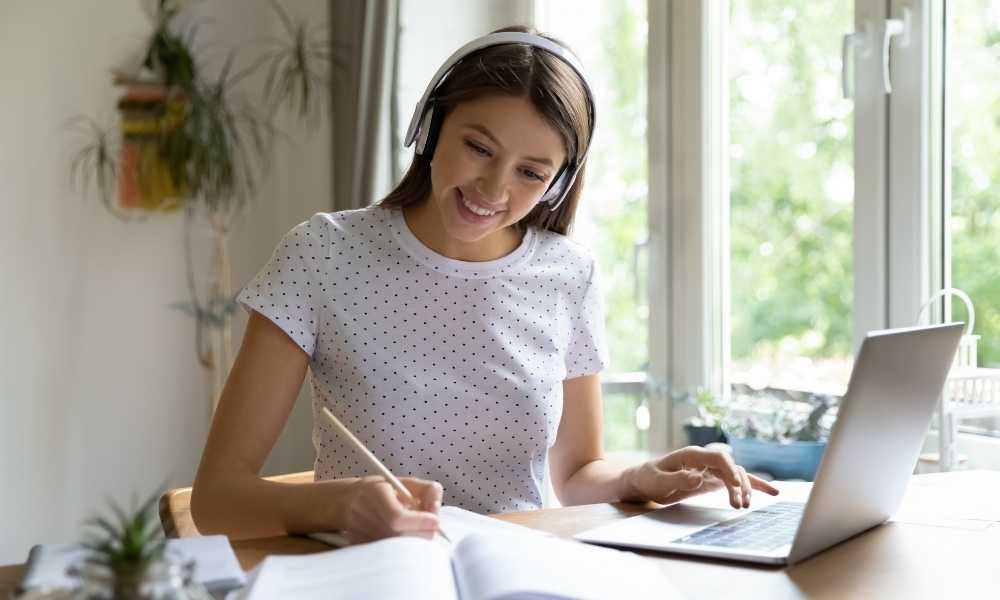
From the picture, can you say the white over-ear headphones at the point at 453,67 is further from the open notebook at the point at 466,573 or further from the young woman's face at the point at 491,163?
the open notebook at the point at 466,573

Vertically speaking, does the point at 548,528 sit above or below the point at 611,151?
below

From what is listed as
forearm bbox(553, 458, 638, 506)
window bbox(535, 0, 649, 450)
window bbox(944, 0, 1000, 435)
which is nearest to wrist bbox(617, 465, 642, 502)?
forearm bbox(553, 458, 638, 506)

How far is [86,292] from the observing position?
330cm

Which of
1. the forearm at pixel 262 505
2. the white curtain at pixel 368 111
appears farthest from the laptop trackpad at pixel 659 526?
the white curtain at pixel 368 111

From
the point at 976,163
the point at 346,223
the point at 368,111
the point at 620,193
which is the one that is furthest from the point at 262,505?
the point at 368,111

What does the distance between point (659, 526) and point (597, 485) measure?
281 millimetres

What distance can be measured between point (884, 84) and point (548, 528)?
1.24 metres

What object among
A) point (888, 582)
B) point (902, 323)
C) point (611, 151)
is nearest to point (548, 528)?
point (888, 582)

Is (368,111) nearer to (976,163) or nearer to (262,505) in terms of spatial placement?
(976,163)

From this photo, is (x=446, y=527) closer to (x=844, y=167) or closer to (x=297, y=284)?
(x=297, y=284)

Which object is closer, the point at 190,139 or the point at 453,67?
the point at 453,67

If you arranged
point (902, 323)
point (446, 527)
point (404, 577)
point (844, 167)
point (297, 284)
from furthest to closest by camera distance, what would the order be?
point (844, 167) → point (902, 323) → point (297, 284) → point (446, 527) → point (404, 577)

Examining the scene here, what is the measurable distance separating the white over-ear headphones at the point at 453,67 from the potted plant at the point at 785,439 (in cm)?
83

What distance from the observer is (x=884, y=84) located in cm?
204
